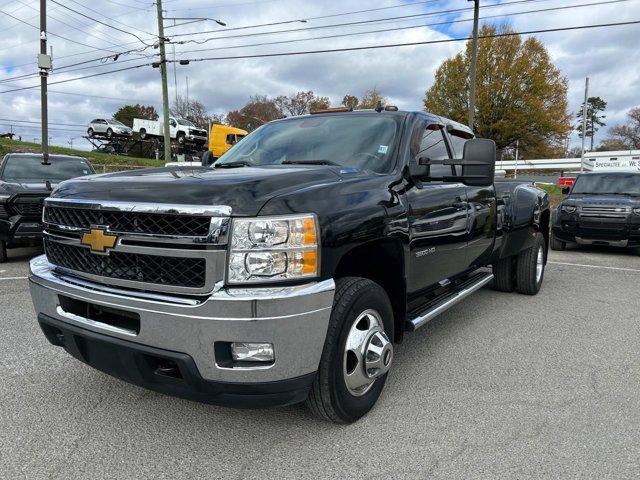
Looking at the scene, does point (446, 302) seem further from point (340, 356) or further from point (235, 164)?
point (235, 164)

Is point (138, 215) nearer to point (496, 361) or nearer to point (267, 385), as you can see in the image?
point (267, 385)

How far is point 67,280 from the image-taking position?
2.54 meters

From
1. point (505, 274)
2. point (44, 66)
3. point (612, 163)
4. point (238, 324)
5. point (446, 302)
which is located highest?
point (44, 66)

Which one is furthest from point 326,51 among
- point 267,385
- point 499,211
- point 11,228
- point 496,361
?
point 267,385

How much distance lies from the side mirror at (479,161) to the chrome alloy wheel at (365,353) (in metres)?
1.20

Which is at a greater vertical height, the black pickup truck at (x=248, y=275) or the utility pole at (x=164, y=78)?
the utility pole at (x=164, y=78)

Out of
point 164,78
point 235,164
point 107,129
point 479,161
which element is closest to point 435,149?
point 479,161

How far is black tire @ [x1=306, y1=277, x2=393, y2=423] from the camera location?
A: 7.70 feet

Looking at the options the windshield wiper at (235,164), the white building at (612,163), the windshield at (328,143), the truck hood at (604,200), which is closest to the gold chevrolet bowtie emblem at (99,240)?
the windshield wiper at (235,164)

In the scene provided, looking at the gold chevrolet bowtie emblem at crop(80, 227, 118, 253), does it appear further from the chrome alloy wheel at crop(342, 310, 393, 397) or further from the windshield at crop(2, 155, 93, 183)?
the windshield at crop(2, 155, 93, 183)

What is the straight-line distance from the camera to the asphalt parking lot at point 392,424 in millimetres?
2293

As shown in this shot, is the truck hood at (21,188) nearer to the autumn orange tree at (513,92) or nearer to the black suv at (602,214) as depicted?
the black suv at (602,214)

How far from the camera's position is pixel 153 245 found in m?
2.17

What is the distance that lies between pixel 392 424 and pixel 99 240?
183 cm
